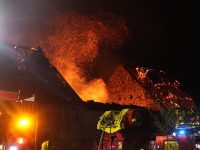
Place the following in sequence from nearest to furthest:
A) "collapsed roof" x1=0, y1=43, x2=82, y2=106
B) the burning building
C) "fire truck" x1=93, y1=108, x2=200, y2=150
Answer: "fire truck" x1=93, y1=108, x2=200, y2=150 < the burning building < "collapsed roof" x1=0, y1=43, x2=82, y2=106

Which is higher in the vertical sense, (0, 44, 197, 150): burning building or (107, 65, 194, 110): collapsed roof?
(107, 65, 194, 110): collapsed roof

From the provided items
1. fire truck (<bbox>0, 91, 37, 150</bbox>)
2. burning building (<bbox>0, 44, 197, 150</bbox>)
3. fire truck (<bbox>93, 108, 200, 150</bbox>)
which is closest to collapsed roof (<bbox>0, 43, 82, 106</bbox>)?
burning building (<bbox>0, 44, 197, 150</bbox>)

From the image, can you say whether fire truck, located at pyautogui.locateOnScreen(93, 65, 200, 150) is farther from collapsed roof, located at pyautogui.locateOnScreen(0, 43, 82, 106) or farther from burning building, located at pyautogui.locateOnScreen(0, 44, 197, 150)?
collapsed roof, located at pyautogui.locateOnScreen(0, 43, 82, 106)

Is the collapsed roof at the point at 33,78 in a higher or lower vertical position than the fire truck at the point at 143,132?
higher

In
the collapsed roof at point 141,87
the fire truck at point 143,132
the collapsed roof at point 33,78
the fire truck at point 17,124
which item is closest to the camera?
the fire truck at point 17,124

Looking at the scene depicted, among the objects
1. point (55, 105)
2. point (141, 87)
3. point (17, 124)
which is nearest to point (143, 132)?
point (55, 105)

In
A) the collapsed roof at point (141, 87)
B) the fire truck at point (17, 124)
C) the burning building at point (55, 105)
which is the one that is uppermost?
the collapsed roof at point (141, 87)

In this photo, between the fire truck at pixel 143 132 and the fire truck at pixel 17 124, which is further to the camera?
the fire truck at pixel 143 132

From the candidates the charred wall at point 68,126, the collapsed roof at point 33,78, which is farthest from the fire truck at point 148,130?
the collapsed roof at point 33,78

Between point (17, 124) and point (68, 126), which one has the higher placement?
point (68, 126)

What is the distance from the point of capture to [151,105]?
20234mm

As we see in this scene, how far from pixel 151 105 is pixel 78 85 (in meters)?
6.83

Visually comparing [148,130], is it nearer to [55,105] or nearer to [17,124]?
[55,105]

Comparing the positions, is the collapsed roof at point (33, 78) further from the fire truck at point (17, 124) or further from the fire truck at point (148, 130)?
the fire truck at point (17, 124)
